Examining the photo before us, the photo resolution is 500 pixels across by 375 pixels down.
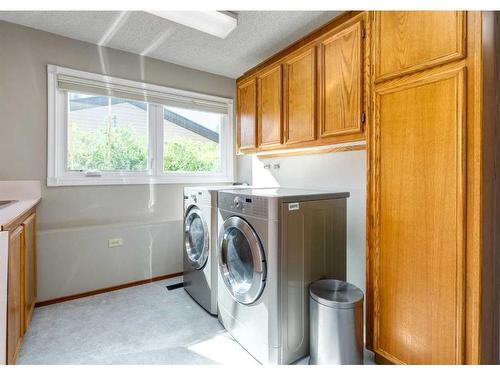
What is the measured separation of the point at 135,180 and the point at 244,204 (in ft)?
5.03

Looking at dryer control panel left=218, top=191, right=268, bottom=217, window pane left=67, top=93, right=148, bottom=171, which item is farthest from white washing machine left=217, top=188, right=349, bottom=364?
window pane left=67, top=93, right=148, bottom=171

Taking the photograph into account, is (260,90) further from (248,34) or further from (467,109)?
(467,109)

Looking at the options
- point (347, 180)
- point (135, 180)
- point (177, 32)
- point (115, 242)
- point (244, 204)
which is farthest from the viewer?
point (135, 180)

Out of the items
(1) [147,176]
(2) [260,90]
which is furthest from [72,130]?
(2) [260,90]

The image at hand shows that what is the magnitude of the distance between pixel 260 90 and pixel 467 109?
1751 mm

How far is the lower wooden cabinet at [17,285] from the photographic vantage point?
1.37m

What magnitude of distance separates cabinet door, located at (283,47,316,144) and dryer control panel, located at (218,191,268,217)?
732 mm

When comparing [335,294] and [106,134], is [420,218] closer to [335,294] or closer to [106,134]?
[335,294]

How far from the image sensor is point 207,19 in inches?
75.3

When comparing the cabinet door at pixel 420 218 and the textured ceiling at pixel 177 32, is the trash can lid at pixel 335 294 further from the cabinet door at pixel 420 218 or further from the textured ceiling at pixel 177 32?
the textured ceiling at pixel 177 32

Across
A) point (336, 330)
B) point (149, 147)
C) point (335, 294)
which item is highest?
point (149, 147)

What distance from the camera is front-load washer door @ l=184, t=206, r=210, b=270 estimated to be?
2209mm

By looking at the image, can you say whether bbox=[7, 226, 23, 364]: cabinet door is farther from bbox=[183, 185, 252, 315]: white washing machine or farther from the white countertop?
bbox=[183, 185, 252, 315]: white washing machine

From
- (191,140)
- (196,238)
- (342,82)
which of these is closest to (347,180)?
(342,82)
